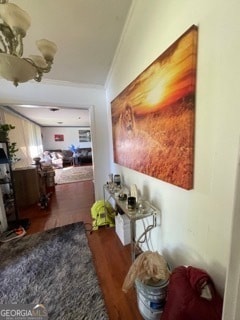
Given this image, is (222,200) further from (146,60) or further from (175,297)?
(146,60)

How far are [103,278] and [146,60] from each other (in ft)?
6.69

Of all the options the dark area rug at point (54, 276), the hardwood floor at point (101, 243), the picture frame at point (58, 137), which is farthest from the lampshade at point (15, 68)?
the picture frame at point (58, 137)

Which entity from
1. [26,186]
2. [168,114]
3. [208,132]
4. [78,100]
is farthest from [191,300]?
[26,186]

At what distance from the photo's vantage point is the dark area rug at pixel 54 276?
1222 mm

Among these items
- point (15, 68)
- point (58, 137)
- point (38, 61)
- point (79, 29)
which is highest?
point (79, 29)

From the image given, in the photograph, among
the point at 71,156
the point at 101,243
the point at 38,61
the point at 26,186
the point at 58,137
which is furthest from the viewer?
the point at 58,137

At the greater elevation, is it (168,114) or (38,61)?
(38,61)

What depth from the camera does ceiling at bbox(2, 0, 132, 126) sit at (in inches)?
50.3

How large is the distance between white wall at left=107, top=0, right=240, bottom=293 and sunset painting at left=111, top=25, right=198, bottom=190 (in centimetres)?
5

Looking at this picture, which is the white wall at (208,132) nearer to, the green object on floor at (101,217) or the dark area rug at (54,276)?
the dark area rug at (54,276)

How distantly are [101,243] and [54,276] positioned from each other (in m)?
0.63

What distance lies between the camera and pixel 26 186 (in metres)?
3.29

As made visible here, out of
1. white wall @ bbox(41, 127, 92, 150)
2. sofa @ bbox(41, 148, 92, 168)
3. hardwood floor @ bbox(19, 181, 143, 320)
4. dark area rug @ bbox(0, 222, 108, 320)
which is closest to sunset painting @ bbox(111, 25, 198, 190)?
hardwood floor @ bbox(19, 181, 143, 320)

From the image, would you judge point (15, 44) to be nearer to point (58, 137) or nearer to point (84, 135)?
point (58, 137)
